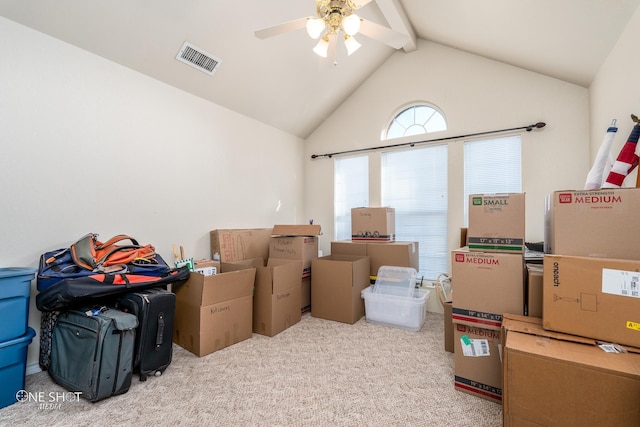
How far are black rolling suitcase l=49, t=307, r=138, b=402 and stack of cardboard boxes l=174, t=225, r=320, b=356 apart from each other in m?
0.56

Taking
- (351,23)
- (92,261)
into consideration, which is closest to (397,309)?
(351,23)

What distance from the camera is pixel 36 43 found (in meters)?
2.11

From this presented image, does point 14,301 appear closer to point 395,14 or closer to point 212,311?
point 212,311

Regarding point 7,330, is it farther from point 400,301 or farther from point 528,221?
point 528,221

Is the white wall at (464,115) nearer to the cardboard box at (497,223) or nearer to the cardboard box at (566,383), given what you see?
the cardboard box at (497,223)

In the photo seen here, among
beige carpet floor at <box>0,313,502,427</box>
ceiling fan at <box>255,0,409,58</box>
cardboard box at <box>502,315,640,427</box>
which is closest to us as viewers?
cardboard box at <box>502,315,640,427</box>

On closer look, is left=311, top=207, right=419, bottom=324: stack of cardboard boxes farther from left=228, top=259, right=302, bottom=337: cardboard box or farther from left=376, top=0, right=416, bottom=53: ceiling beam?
left=376, top=0, right=416, bottom=53: ceiling beam

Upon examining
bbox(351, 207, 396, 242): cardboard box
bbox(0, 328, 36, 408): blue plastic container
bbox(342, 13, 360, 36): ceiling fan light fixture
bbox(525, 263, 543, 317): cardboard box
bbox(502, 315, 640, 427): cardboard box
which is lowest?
bbox(0, 328, 36, 408): blue plastic container

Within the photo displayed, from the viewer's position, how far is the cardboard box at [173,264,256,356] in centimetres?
235

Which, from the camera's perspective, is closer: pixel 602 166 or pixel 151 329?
pixel 602 166

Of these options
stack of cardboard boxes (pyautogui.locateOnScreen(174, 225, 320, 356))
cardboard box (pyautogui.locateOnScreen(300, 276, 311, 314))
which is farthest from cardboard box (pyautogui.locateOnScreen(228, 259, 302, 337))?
cardboard box (pyautogui.locateOnScreen(300, 276, 311, 314))

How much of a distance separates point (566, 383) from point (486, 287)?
64cm

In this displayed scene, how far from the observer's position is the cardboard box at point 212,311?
235 centimetres

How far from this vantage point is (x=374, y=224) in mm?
3617
